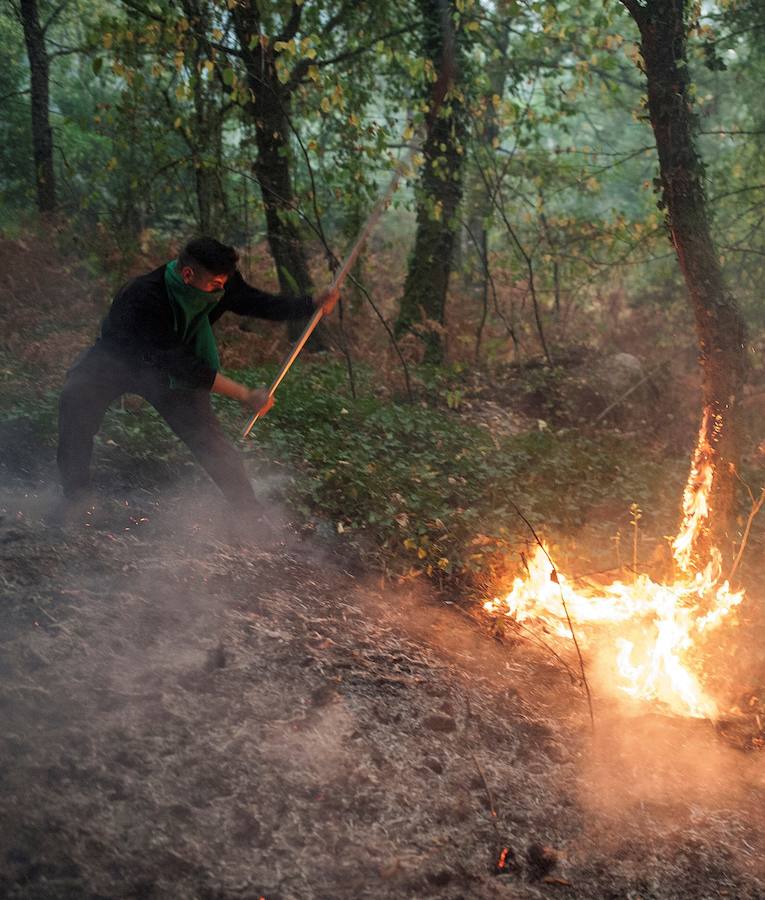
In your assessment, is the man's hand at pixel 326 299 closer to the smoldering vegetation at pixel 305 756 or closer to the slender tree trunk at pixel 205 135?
the smoldering vegetation at pixel 305 756

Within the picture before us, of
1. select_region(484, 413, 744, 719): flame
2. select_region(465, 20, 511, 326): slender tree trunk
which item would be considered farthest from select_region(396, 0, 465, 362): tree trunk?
select_region(484, 413, 744, 719): flame

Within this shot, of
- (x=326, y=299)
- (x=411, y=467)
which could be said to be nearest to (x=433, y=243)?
(x=411, y=467)

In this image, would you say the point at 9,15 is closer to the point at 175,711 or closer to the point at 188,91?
the point at 188,91

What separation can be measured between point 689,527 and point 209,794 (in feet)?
14.3

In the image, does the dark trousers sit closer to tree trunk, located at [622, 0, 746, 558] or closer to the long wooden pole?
the long wooden pole

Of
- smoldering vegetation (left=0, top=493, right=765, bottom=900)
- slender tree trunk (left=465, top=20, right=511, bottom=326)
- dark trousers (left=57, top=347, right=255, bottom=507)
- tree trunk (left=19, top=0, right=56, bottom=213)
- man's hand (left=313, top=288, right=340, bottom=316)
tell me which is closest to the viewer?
smoldering vegetation (left=0, top=493, right=765, bottom=900)

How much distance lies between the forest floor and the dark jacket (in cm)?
134

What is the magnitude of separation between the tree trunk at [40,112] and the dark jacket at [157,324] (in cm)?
824

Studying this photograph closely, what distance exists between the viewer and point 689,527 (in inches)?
239

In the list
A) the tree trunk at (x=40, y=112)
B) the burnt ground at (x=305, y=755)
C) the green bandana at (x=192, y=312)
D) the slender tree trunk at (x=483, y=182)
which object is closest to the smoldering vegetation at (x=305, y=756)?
the burnt ground at (x=305, y=755)

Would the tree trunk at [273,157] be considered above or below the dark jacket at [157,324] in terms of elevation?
above

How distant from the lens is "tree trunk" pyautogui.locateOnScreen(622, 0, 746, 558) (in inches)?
218

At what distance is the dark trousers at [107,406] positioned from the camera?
525 centimetres

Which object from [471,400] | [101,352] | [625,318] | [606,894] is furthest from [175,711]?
[625,318]
